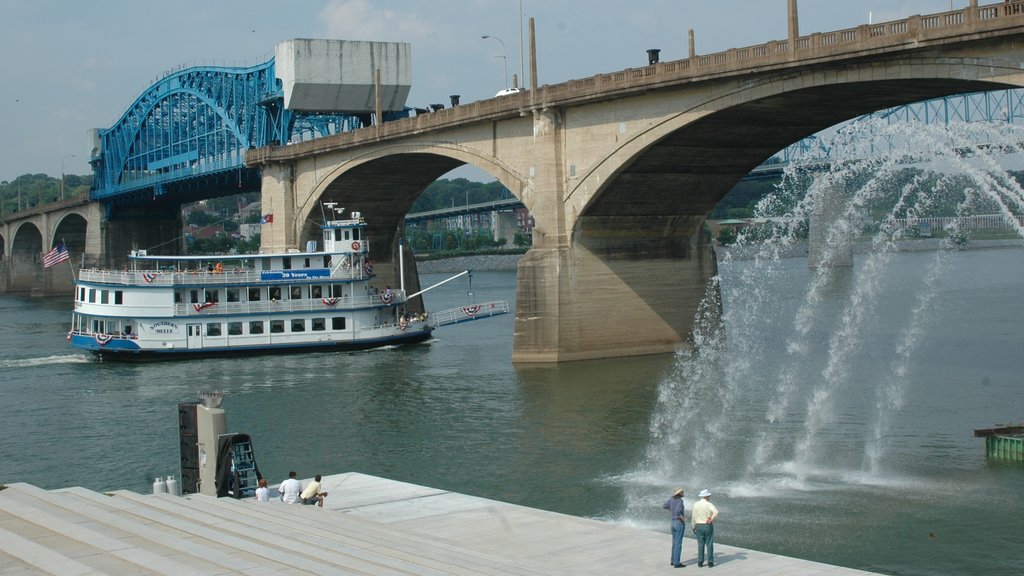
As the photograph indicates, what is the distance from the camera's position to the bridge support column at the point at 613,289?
57.1m

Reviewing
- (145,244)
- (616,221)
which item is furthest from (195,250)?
(616,221)

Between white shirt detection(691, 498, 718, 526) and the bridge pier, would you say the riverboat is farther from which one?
the bridge pier

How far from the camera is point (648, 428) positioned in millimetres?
39750

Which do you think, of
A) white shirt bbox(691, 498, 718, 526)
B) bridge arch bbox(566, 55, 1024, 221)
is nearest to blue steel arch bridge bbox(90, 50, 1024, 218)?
bridge arch bbox(566, 55, 1024, 221)

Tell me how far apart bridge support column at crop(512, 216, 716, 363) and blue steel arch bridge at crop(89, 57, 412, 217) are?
38755mm

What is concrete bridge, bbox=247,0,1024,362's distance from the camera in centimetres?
4422

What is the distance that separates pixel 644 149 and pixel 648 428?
714 inches

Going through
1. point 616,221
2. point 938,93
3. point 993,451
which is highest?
point 938,93

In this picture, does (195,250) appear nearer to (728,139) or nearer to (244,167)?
(244,167)

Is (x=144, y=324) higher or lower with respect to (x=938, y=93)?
lower

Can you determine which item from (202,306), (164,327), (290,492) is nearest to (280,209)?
(202,306)

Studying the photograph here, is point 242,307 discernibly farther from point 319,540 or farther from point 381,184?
point 319,540

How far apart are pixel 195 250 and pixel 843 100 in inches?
5967

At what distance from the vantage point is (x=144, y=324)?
63.1m
